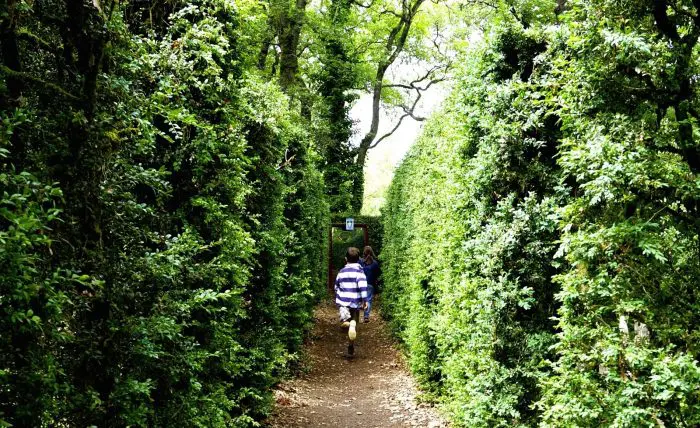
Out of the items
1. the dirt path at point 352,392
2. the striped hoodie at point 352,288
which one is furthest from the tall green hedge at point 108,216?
the striped hoodie at point 352,288

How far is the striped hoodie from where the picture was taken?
1094cm

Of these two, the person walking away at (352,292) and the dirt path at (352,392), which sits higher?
the person walking away at (352,292)

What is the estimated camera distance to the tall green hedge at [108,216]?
2.04m

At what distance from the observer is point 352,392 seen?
358 inches

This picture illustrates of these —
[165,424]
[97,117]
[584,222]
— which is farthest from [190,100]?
[584,222]

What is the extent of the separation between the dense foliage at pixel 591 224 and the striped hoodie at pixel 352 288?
5461mm

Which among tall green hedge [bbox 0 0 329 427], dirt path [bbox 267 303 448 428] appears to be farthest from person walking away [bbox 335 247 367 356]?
tall green hedge [bbox 0 0 329 427]

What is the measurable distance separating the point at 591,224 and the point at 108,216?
2.94m

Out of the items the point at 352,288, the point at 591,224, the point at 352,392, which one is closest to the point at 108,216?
the point at 591,224

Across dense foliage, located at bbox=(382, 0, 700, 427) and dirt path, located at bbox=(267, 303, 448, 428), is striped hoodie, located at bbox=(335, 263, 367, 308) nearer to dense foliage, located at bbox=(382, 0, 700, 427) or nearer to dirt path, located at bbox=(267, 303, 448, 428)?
dirt path, located at bbox=(267, 303, 448, 428)

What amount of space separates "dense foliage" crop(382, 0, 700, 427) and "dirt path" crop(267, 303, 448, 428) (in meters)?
2.50

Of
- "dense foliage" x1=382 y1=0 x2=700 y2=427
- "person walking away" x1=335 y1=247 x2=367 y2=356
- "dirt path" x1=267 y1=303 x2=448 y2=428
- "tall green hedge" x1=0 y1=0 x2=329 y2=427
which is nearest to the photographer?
"tall green hedge" x1=0 y1=0 x2=329 y2=427

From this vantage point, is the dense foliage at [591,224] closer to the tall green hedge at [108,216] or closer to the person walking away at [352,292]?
the tall green hedge at [108,216]

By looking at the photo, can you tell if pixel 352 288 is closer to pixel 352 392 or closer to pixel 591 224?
pixel 352 392
